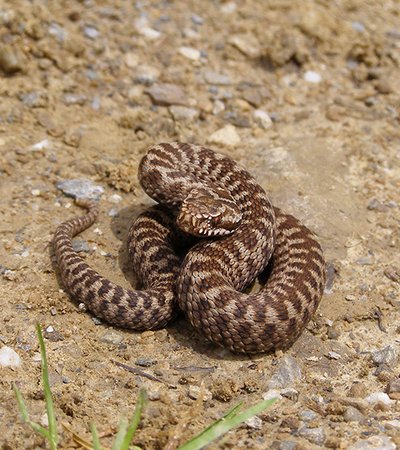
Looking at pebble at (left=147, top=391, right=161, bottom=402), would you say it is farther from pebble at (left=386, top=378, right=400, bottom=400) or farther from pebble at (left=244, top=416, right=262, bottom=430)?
pebble at (left=386, top=378, right=400, bottom=400)

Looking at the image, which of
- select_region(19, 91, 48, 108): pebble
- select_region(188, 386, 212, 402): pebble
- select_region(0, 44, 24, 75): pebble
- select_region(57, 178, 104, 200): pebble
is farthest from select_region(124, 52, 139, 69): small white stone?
select_region(188, 386, 212, 402): pebble

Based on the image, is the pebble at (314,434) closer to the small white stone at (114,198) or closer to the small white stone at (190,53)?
the small white stone at (114,198)

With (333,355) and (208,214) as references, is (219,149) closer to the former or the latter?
(208,214)

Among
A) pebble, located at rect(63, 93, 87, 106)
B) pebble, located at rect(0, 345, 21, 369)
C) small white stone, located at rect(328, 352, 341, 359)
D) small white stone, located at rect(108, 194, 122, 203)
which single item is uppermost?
small white stone, located at rect(328, 352, 341, 359)

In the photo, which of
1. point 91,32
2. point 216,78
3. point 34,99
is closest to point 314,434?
point 34,99

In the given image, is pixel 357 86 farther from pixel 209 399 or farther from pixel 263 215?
pixel 209 399

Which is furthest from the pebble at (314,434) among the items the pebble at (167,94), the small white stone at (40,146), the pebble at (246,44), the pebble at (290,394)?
the pebble at (246,44)

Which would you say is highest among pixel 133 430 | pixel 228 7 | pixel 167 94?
pixel 133 430

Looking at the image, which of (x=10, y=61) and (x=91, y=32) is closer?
(x=10, y=61)
